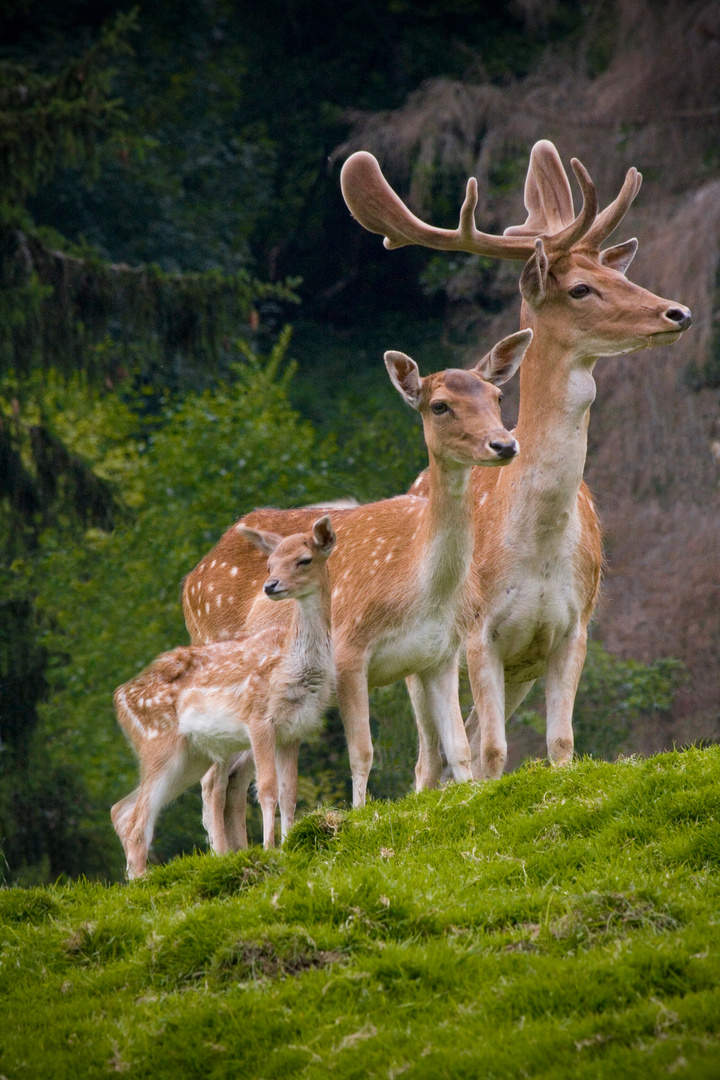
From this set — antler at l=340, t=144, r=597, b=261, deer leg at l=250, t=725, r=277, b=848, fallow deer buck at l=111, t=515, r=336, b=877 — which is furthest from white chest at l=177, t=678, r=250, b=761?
antler at l=340, t=144, r=597, b=261

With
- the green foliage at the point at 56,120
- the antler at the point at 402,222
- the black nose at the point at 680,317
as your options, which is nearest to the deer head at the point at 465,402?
the black nose at the point at 680,317

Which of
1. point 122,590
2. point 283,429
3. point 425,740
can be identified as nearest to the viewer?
point 425,740

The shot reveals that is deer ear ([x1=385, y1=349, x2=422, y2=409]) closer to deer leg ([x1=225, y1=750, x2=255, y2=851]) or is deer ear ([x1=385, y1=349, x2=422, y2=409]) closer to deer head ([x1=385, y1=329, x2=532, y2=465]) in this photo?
deer head ([x1=385, y1=329, x2=532, y2=465])

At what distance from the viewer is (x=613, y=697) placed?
15.3 m

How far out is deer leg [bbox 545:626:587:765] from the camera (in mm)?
7609

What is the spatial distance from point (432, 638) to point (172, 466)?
9999mm

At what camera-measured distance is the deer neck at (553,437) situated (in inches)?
296

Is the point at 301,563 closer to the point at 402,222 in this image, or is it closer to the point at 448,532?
the point at 448,532

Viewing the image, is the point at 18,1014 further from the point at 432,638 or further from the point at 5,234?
the point at 5,234

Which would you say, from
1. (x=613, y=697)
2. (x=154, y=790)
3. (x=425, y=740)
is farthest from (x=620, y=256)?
(x=613, y=697)

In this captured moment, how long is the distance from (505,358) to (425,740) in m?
2.15

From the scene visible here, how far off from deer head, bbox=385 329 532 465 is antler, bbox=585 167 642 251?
2.76 feet

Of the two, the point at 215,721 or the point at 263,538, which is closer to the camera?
the point at 215,721

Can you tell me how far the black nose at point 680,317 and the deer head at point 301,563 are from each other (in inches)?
80.3
